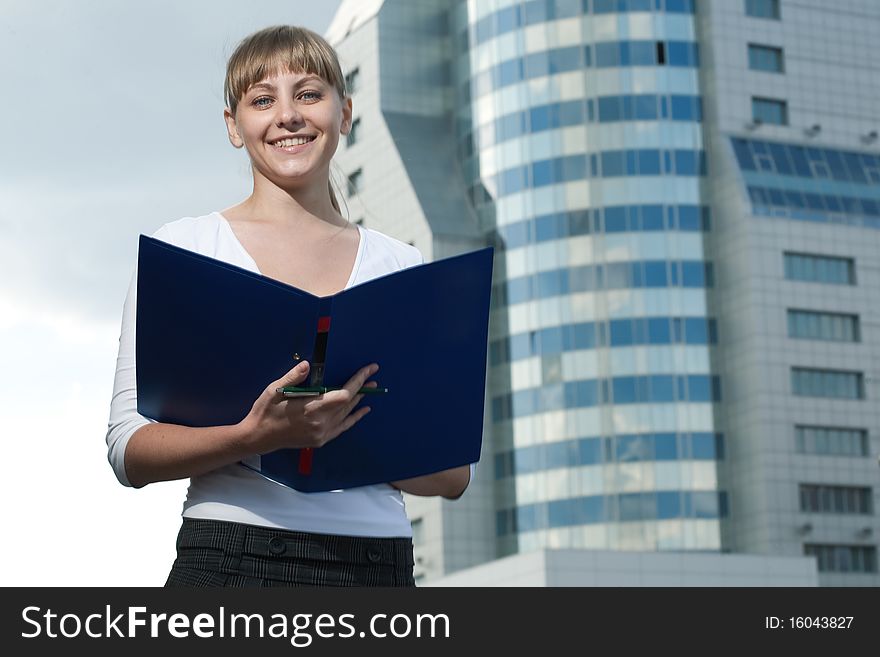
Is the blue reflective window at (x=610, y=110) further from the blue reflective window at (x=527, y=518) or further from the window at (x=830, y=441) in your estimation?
the blue reflective window at (x=527, y=518)

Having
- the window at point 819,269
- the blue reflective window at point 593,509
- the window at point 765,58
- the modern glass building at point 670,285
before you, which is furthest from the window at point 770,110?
the blue reflective window at point 593,509

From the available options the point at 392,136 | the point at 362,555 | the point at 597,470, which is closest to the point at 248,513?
the point at 362,555

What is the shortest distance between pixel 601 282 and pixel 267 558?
52839mm

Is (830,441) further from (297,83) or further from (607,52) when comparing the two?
(297,83)

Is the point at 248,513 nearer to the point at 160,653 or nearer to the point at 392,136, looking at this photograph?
the point at 160,653

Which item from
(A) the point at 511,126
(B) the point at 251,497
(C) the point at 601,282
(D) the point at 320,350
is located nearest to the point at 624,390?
(C) the point at 601,282

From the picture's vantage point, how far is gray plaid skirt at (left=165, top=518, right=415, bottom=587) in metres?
2.39

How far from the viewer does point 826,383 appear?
55.2 meters

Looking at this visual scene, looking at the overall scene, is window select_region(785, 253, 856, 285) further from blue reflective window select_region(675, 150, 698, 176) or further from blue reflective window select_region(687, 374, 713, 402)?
blue reflective window select_region(687, 374, 713, 402)

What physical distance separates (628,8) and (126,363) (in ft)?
180

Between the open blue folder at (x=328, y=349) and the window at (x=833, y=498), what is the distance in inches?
2109

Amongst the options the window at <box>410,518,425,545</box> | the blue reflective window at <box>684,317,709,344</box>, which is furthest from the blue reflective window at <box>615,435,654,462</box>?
the window at <box>410,518,425,545</box>

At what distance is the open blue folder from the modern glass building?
168ft

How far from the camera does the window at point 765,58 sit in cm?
5722
